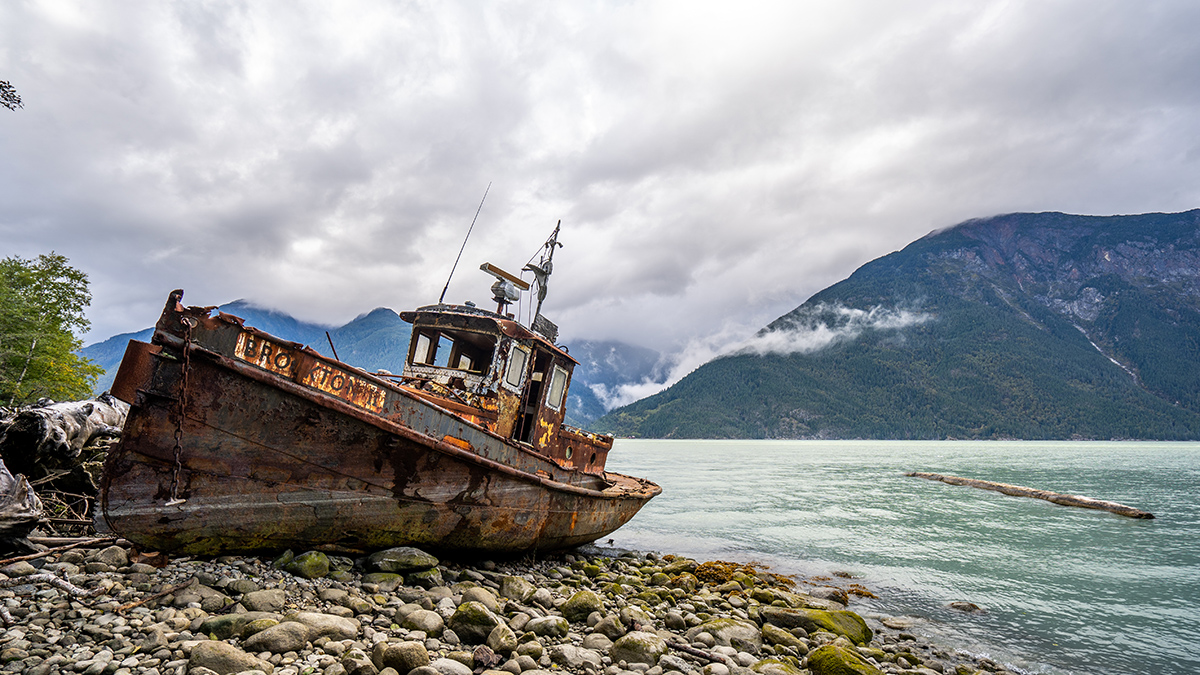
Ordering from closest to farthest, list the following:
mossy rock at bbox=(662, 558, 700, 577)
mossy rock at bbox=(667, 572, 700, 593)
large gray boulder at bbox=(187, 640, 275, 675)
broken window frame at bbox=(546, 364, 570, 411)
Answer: large gray boulder at bbox=(187, 640, 275, 675) < mossy rock at bbox=(667, 572, 700, 593) < broken window frame at bbox=(546, 364, 570, 411) < mossy rock at bbox=(662, 558, 700, 577)

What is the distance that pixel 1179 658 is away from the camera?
788cm

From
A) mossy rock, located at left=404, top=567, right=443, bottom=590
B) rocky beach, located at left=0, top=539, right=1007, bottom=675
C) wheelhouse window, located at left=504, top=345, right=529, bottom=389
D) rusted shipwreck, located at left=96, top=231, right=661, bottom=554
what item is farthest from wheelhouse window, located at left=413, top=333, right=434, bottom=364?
mossy rock, located at left=404, top=567, right=443, bottom=590

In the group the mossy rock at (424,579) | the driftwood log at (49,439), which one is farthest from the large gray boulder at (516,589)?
the driftwood log at (49,439)

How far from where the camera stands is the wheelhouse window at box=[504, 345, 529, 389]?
29.1ft

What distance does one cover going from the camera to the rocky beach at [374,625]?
3793 millimetres

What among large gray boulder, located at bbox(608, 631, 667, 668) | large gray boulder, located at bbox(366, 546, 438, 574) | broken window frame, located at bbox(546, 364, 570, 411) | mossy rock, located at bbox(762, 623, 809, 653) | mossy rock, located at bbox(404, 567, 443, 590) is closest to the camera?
large gray boulder, located at bbox(608, 631, 667, 668)

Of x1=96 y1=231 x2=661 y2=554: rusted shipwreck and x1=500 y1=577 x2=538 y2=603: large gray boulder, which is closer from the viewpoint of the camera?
x1=96 y1=231 x2=661 y2=554: rusted shipwreck

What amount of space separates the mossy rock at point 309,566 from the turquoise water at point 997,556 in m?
8.90

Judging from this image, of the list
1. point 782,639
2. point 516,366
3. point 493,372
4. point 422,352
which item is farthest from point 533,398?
point 782,639

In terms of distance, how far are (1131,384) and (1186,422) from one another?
1232 inches

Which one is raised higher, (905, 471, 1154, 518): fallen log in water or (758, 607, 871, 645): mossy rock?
(905, 471, 1154, 518): fallen log in water

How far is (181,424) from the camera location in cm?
495

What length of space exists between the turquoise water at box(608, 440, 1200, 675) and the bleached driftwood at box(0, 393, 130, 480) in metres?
11.2

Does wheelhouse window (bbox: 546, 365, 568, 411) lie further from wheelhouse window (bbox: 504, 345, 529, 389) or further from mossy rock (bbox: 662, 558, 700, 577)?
mossy rock (bbox: 662, 558, 700, 577)
